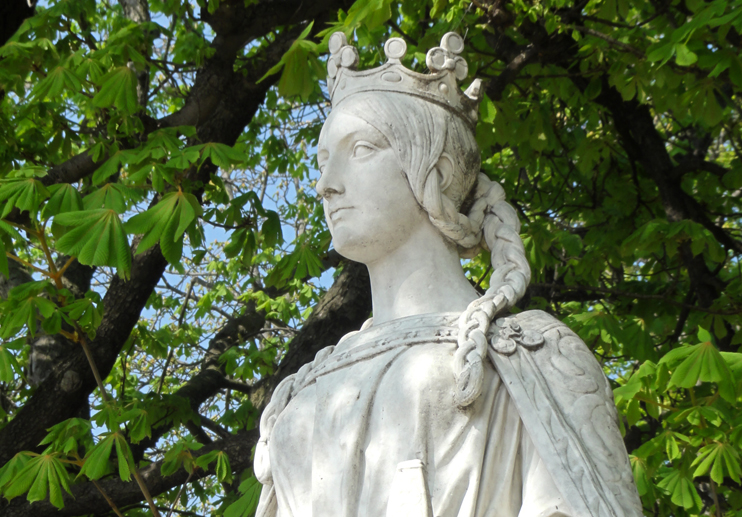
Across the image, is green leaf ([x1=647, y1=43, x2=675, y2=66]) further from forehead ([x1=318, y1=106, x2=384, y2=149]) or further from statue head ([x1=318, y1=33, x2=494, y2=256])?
forehead ([x1=318, y1=106, x2=384, y2=149])

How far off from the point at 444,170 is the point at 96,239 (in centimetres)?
152

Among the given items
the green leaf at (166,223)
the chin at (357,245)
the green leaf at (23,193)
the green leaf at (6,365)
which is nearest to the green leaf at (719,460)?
the chin at (357,245)

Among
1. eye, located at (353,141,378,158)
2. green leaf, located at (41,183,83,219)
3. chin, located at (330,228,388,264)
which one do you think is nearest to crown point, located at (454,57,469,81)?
eye, located at (353,141,378,158)

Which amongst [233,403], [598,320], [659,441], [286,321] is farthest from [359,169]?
[233,403]

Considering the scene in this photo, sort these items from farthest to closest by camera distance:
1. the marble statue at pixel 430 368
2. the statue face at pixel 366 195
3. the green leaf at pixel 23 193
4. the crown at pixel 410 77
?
1. the green leaf at pixel 23 193
2. the crown at pixel 410 77
3. the statue face at pixel 366 195
4. the marble statue at pixel 430 368

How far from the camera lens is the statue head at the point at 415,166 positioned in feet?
9.82

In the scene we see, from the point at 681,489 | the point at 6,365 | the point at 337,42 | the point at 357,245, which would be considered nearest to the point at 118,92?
the point at 6,365

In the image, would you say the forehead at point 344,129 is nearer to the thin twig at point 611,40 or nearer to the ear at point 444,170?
the ear at point 444,170

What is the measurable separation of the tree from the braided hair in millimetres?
1042

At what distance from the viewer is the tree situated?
423 centimetres

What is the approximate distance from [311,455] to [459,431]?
0.49m

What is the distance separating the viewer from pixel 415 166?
3.00 m

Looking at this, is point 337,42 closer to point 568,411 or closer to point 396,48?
point 396,48

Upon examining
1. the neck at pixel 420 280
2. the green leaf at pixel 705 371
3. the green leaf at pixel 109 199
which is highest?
the green leaf at pixel 109 199
